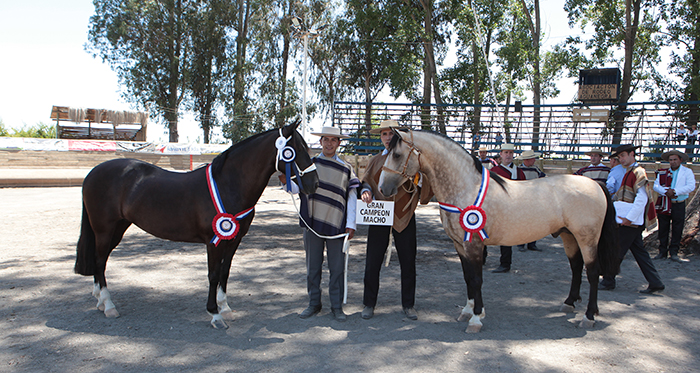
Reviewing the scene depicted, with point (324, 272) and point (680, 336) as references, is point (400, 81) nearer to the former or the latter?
point (324, 272)

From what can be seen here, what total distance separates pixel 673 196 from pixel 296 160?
650cm

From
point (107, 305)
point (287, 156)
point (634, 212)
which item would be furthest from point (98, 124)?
point (634, 212)

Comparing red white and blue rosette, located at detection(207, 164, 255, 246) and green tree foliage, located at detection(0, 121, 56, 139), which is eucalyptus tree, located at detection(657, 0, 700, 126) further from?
green tree foliage, located at detection(0, 121, 56, 139)

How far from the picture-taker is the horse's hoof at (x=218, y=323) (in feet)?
13.5

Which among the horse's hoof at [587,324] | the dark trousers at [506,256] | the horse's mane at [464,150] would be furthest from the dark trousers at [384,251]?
the dark trousers at [506,256]

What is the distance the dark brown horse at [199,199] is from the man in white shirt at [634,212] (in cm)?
401

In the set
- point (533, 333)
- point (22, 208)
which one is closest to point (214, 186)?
point (533, 333)

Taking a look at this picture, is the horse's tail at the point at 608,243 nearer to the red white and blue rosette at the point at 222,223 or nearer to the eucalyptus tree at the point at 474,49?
the red white and blue rosette at the point at 222,223

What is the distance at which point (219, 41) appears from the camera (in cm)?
3422

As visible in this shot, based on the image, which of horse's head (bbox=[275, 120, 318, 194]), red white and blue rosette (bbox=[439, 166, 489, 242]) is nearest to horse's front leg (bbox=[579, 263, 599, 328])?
red white and blue rosette (bbox=[439, 166, 489, 242])

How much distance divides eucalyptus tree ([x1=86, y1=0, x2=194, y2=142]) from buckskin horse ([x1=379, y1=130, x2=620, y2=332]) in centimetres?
3245

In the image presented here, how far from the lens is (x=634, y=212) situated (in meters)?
5.36

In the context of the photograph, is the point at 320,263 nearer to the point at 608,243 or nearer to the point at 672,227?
the point at 608,243

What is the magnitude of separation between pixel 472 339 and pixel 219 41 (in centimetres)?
3474
